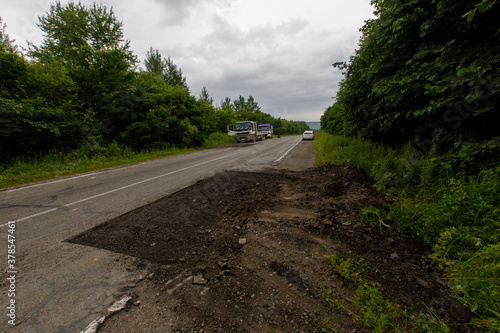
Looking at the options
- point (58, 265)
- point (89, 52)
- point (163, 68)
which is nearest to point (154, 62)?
point (163, 68)

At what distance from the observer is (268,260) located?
2.54m

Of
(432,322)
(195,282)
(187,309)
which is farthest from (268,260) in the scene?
(432,322)

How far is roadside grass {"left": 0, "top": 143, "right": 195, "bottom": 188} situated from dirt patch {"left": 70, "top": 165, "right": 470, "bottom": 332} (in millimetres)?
6546

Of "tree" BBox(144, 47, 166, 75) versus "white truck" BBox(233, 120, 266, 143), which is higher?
"tree" BBox(144, 47, 166, 75)

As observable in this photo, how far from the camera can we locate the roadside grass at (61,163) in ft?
24.5

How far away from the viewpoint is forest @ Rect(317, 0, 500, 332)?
2215 mm

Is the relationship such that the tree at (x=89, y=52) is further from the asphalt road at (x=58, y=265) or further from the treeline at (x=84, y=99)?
the asphalt road at (x=58, y=265)

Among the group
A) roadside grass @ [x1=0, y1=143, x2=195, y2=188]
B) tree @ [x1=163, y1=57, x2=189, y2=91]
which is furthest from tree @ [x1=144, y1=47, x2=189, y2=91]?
roadside grass @ [x1=0, y1=143, x2=195, y2=188]

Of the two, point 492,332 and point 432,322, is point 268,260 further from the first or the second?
point 492,332

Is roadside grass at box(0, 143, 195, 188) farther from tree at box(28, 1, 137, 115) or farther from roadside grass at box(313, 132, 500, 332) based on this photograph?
roadside grass at box(313, 132, 500, 332)

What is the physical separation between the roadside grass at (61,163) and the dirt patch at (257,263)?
6.55 metres

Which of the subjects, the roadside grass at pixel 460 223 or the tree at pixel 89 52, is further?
the tree at pixel 89 52

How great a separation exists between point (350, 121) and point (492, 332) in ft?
36.0

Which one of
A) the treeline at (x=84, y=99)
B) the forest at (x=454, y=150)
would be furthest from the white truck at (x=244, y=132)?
the forest at (x=454, y=150)
